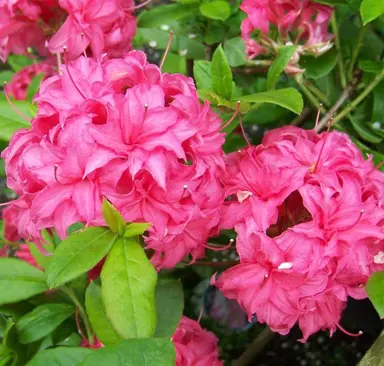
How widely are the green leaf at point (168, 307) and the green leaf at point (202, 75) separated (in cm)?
27

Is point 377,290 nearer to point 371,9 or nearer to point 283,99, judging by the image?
point 283,99

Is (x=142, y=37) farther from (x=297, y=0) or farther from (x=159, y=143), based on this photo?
(x=159, y=143)

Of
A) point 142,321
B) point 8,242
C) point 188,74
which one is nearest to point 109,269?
point 142,321

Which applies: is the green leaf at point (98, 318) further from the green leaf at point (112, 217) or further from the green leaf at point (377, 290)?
the green leaf at point (377, 290)

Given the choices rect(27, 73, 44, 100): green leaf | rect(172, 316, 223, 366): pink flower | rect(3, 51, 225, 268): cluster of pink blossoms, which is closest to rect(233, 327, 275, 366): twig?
rect(172, 316, 223, 366): pink flower

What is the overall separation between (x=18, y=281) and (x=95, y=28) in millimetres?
380

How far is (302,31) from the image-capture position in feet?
3.31

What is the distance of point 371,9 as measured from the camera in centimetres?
87

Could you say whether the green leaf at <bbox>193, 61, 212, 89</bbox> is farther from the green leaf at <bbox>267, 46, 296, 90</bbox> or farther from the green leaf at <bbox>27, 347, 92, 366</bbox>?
the green leaf at <bbox>27, 347, 92, 366</bbox>

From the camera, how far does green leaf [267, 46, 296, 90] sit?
905 mm

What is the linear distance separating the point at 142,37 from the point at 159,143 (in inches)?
26.0

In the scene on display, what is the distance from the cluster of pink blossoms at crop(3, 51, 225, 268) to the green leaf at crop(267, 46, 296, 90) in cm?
14

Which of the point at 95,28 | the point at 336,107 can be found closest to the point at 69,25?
the point at 95,28

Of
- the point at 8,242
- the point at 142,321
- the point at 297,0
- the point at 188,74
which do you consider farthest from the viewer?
the point at 188,74
